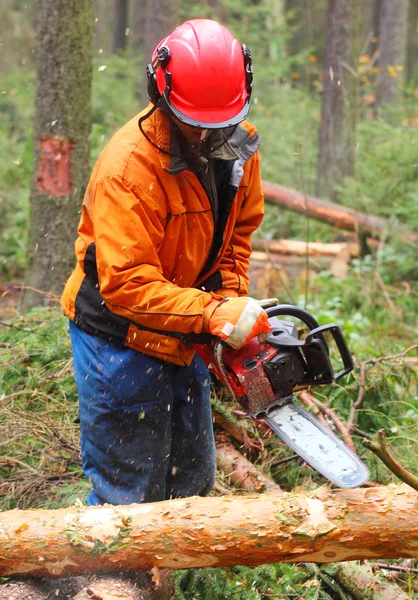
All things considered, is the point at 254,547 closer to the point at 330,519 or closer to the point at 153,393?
the point at 330,519

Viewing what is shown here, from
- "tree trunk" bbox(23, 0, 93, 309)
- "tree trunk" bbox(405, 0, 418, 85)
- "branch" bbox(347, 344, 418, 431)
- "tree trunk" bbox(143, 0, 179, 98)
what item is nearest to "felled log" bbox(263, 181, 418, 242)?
"tree trunk" bbox(23, 0, 93, 309)

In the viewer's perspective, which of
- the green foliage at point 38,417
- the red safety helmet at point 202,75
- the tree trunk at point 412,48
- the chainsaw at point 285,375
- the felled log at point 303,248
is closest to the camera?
the red safety helmet at point 202,75

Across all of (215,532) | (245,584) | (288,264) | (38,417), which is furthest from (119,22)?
(215,532)

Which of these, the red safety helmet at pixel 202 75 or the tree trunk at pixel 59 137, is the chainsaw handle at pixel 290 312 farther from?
the tree trunk at pixel 59 137

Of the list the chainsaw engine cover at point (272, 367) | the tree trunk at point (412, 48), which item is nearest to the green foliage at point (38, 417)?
the chainsaw engine cover at point (272, 367)

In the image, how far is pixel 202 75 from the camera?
242 centimetres

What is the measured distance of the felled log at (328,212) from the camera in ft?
27.1

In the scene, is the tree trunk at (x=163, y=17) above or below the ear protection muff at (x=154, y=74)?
above

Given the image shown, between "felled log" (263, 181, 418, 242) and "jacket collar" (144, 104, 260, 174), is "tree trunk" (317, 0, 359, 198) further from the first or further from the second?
"jacket collar" (144, 104, 260, 174)

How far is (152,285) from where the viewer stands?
247 cm

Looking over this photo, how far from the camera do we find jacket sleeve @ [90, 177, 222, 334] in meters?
2.42

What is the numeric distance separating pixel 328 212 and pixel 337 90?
3.55 metres

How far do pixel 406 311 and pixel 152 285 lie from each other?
5340mm

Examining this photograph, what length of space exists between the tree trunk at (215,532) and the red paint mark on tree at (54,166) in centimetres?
302
